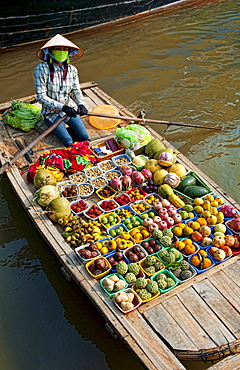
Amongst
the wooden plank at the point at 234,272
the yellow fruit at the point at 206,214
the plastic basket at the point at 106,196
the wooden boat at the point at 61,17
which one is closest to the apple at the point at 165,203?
the yellow fruit at the point at 206,214

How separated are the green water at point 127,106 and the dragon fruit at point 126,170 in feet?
4.51

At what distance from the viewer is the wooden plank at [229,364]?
106 inches

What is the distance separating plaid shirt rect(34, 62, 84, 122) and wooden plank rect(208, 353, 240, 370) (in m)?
3.65

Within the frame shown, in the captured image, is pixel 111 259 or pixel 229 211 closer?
pixel 111 259

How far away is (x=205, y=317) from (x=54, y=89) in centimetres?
359

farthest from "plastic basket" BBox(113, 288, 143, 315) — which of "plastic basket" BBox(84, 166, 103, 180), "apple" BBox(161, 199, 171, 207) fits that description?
"plastic basket" BBox(84, 166, 103, 180)

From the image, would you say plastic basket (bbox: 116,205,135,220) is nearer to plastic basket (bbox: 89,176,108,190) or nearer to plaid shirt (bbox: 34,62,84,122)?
plastic basket (bbox: 89,176,108,190)

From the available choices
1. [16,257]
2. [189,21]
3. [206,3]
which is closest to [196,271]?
[16,257]

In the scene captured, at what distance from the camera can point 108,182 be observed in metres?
4.40

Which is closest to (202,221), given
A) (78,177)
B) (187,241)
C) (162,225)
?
(187,241)

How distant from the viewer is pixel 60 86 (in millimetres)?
4883

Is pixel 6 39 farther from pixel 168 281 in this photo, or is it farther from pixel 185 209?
pixel 168 281

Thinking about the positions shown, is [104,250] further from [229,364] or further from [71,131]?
[71,131]

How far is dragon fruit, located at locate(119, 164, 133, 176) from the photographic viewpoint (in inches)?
174
